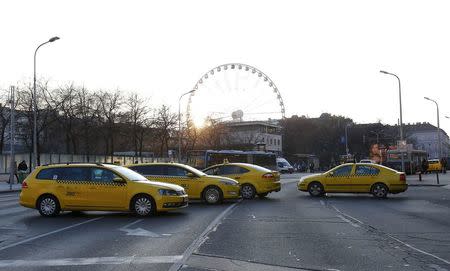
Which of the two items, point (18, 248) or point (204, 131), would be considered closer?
point (18, 248)

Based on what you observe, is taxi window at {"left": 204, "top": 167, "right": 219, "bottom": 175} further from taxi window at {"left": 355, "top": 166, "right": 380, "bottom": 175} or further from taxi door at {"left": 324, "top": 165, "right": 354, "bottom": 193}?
taxi window at {"left": 355, "top": 166, "right": 380, "bottom": 175}

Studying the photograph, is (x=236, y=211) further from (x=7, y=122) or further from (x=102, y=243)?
(x=7, y=122)

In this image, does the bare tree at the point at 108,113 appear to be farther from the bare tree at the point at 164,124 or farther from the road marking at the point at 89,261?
the road marking at the point at 89,261

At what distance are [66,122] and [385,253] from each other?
155 ft

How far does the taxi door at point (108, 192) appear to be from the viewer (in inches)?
606

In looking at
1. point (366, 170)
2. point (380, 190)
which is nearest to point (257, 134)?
point (366, 170)

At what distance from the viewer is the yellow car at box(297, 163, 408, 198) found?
23.1 m

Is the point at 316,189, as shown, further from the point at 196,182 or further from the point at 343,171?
the point at 196,182

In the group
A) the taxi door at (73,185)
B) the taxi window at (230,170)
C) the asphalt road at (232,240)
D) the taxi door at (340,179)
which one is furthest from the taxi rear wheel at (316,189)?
the taxi door at (73,185)

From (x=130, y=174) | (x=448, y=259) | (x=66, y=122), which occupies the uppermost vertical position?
(x=66, y=122)

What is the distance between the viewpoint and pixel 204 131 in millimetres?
82438

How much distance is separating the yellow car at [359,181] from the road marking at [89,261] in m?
15.9

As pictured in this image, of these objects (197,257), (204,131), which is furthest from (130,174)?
(204,131)

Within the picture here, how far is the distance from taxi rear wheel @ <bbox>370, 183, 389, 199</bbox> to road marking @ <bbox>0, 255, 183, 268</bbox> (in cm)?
1596
